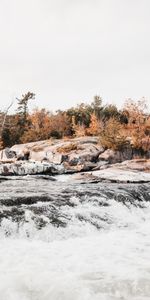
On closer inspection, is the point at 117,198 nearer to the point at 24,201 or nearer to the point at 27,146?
the point at 24,201

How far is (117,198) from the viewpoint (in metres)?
15.2

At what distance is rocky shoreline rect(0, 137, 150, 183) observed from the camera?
25.5 meters

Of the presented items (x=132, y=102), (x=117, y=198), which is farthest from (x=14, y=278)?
(x=132, y=102)

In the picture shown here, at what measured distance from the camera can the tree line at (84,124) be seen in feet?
127

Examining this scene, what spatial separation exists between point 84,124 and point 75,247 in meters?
50.2

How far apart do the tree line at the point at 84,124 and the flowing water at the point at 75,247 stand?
76.2ft

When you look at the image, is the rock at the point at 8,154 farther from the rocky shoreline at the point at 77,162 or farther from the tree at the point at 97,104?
the tree at the point at 97,104

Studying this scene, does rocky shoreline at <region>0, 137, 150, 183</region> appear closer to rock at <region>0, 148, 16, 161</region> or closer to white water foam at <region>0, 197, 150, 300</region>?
rock at <region>0, 148, 16, 161</region>

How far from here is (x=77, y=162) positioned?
35844 millimetres

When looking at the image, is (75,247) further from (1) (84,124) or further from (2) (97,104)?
(2) (97,104)

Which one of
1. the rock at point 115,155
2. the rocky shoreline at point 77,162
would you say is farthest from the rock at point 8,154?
the rock at point 115,155

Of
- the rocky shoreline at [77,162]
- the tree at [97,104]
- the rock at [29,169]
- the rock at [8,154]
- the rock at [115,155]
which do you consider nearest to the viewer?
the rocky shoreline at [77,162]

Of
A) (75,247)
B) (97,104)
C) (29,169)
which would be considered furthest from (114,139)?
(75,247)

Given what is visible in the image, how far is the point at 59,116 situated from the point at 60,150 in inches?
804
